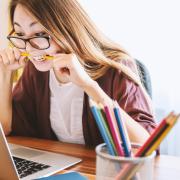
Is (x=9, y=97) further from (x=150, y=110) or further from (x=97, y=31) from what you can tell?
(x=150, y=110)

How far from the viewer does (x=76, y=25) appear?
117cm

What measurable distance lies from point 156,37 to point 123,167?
149 centimetres

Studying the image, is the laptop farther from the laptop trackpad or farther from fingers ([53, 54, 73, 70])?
fingers ([53, 54, 73, 70])

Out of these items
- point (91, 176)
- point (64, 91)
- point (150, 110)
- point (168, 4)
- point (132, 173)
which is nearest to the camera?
point (132, 173)

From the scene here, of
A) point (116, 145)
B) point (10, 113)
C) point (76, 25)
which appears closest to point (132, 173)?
point (116, 145)

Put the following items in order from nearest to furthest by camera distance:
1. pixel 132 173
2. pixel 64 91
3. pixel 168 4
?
pixel 132 173 → pixel 64 91 → pixel 168 4

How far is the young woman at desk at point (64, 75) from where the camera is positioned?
1.09 meters

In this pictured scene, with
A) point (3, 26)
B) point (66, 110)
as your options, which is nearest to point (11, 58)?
point (66, 110)

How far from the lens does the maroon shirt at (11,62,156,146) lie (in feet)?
3.59

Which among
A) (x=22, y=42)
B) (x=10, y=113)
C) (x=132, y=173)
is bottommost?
(x=10, y=113)

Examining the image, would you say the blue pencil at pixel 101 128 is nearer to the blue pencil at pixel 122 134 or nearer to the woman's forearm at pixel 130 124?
the blue pencil at pixel 122 134

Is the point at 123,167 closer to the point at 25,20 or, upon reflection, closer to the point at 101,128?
the point at 101,128

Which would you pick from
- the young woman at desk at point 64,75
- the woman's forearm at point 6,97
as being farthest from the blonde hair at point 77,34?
the woman's forearm at point 6,97

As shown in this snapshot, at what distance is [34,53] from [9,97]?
0.84ft
